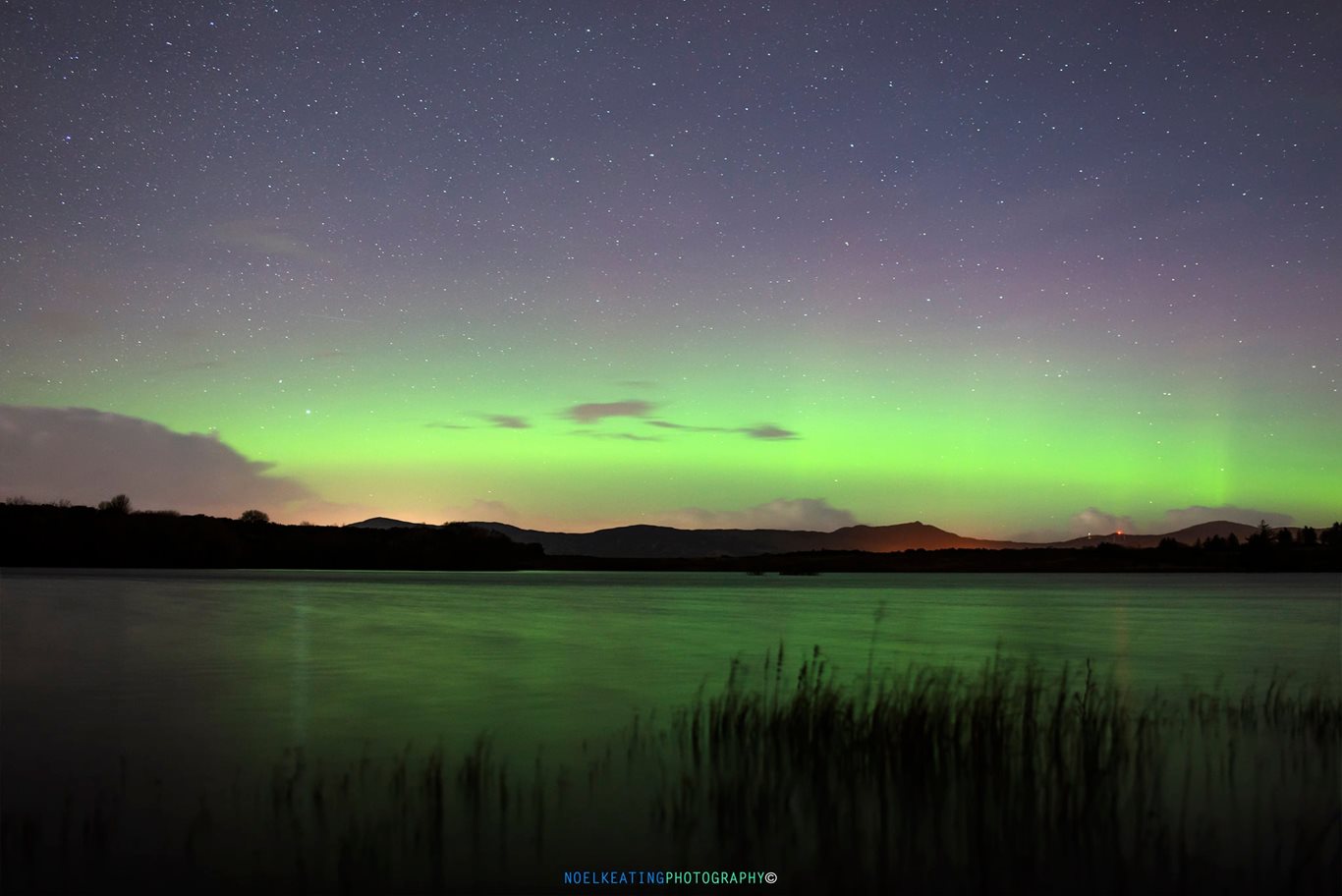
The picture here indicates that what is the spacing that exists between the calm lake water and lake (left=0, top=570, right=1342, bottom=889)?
9cm

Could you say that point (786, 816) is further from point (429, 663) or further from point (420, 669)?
point (429, 663)

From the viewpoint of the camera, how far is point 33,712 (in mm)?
18188

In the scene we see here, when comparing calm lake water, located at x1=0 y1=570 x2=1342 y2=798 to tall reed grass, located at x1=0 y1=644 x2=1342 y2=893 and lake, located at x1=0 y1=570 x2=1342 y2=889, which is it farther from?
tall reed grass, located at x1=0 y1=644 x2=1342 y2=893

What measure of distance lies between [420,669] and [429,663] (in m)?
1.74

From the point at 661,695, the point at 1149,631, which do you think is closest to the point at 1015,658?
the point at 661,695

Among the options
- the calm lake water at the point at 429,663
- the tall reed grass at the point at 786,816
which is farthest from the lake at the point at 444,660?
the tall reed grass at the point at 786,816

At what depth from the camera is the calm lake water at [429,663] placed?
16281 mm

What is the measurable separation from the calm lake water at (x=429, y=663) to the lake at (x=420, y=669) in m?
0.09

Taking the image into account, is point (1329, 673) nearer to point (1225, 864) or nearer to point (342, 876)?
point (1225, 864)

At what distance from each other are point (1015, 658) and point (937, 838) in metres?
24.6

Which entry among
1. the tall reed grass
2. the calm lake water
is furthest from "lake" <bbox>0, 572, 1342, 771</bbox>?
the tall reed grass

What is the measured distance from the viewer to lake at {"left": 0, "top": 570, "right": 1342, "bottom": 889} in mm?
15086

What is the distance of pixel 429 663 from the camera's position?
29.5 m

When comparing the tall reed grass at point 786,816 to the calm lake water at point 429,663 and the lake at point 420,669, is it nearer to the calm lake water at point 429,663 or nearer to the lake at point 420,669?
the lake at point 420,669
